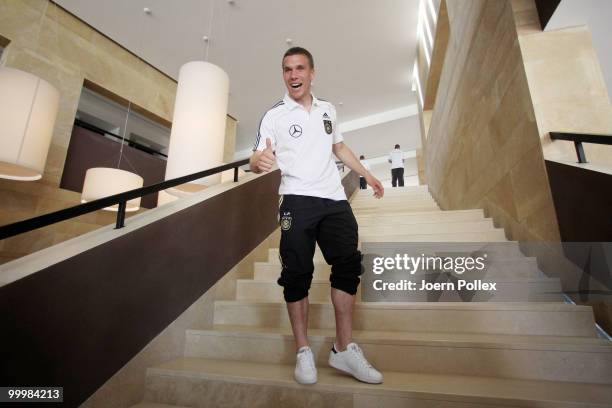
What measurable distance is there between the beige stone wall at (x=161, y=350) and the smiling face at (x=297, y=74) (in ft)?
4.55

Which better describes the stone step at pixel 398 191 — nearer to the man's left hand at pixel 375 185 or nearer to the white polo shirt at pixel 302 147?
the man's left hand at pixel 375 185

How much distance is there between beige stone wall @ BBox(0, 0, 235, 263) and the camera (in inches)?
177

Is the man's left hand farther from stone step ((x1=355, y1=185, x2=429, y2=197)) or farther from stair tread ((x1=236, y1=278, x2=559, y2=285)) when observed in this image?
stone step ((x1=355, y1=185, x2=429, y2=197))

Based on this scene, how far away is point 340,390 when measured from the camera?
1.28 meters

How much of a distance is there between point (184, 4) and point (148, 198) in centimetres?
368

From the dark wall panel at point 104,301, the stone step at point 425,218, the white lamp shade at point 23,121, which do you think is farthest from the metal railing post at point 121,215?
the stone step at point 425,218

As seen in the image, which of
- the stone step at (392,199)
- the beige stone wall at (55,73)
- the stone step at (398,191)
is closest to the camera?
the beige stone wall at (55,73)

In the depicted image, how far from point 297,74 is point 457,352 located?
4.88 ft

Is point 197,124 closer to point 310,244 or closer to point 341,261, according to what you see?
point 310,244

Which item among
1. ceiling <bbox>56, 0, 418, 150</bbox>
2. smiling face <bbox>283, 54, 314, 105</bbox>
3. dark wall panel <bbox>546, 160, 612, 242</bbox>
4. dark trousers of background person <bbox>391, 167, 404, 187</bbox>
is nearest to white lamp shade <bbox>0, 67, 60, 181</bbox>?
smiling face <bbox>283, 54, 314, 105</bbox>

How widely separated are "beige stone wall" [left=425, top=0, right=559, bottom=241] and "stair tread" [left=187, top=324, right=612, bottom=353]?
834mm

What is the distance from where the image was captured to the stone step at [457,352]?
1330 mm

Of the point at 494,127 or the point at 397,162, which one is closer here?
the point at 494,127
